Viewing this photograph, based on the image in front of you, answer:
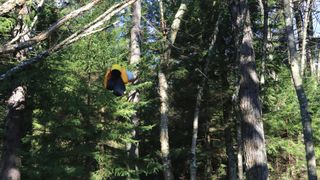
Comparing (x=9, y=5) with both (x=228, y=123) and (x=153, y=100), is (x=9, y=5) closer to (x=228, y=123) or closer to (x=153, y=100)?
(x=153, y=100)

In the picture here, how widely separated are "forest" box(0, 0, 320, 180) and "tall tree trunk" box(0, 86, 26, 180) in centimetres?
3

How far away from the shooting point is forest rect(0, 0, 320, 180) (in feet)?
28.5

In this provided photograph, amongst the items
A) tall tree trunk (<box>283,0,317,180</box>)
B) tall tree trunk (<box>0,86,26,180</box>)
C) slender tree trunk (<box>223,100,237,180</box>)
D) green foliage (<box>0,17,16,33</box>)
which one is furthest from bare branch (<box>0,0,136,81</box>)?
slender tree trunk (<box>223,100,237,180</box>)

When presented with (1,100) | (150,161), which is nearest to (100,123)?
(150,161)

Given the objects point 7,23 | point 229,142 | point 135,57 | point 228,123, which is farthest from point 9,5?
point 228,123

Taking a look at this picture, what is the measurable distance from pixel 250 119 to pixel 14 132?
585 centimetres

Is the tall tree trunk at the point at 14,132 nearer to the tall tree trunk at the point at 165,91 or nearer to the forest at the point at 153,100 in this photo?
the forest at the point at 153,100

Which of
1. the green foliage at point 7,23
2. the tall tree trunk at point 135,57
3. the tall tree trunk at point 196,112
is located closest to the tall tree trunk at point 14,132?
the tall tree trunk at point 135,57

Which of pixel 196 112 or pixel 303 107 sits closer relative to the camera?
pixel 303 107

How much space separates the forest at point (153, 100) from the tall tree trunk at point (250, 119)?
0.07ft

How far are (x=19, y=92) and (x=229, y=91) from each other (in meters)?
7.87

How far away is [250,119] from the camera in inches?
335

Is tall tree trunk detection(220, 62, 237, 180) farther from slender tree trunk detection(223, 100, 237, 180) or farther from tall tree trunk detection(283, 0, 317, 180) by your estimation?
tall tree trunk detection(283, 0, 317, 180)

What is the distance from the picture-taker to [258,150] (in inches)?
328
